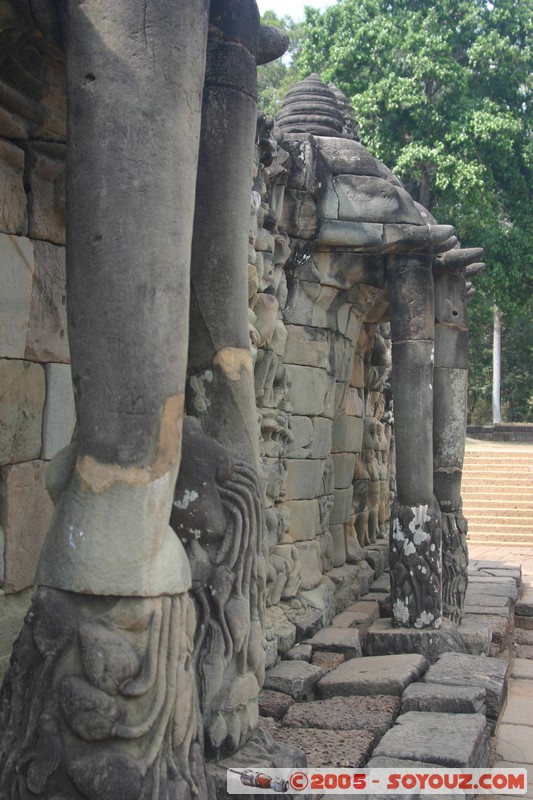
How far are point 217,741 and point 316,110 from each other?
554 centimetres

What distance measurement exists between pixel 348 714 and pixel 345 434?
3.66 metres

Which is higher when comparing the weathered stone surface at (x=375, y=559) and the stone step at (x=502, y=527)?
the stone step at (x=502, y=527)

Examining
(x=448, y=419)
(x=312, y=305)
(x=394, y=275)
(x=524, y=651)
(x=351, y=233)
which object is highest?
(x=351, y=233)

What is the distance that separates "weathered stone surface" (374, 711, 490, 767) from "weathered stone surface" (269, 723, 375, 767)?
8cm

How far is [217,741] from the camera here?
3072 mm

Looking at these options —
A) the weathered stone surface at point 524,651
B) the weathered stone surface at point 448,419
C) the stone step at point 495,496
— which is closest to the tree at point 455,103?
the stone step at point 495,496

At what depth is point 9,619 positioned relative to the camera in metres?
3.44

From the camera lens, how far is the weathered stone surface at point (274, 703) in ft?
15.5

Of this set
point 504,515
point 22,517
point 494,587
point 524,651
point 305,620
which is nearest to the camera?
point 22,517

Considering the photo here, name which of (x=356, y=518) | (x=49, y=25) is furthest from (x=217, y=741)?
(x=356, y=518)

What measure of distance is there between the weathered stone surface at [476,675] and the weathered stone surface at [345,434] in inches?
101

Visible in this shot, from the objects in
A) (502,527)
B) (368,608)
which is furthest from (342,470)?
(502,527)

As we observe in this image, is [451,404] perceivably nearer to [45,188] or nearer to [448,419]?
[448,419]

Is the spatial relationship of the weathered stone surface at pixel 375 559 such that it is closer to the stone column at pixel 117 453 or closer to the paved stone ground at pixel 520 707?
the paved stone ground at pixel 520 707
